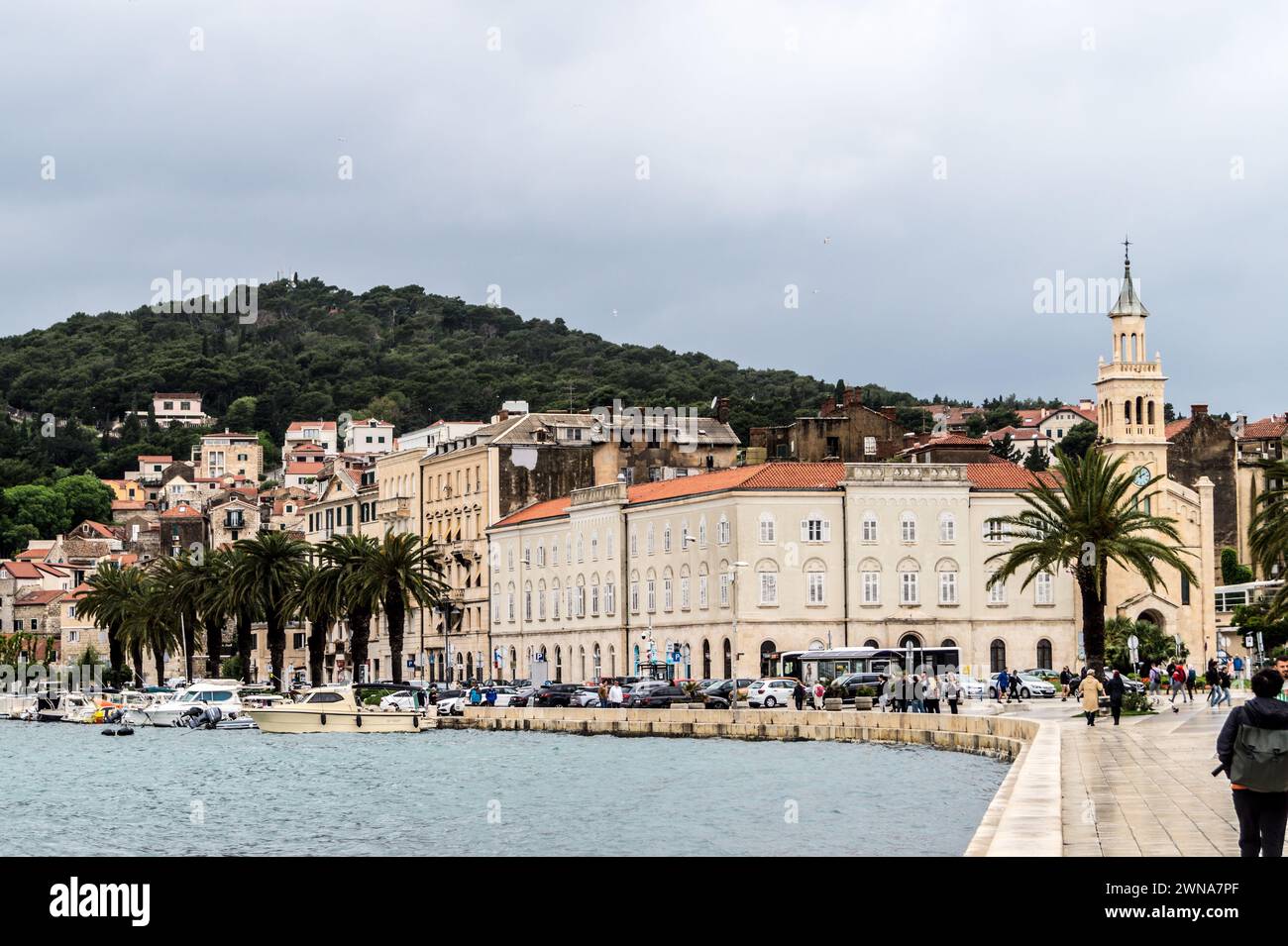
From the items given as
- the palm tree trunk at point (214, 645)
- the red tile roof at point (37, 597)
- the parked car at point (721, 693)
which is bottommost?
the parked car at point (721, 693)

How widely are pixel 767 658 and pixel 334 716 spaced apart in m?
25.3

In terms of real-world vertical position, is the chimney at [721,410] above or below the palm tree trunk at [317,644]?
above

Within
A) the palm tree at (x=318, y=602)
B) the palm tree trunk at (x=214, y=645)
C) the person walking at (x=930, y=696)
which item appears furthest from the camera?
the palm tree trunk at (x=214, y=645)

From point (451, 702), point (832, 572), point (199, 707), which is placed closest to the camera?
point (451, 702)

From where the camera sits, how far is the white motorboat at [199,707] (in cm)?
9969

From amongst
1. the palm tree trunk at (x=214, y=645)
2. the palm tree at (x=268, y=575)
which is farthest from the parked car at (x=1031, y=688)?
the palm tree trunk at (x=214, y=645)

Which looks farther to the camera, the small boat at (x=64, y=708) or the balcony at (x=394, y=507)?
the balcony at (x=394, y=507)

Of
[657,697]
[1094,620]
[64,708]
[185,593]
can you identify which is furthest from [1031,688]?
[64,708]

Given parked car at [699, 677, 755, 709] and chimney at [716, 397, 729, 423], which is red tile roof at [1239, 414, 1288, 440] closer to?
chimney at [716, 397, 729, 423]

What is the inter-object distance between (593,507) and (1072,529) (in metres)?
45.4

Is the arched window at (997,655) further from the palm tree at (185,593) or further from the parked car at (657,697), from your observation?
the palm tree at (185,593)

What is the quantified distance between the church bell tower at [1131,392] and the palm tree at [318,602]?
147 ft

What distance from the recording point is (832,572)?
10412 cm

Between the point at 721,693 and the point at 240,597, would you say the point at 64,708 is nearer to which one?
the point at 240,597
